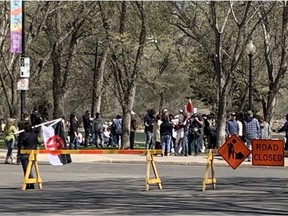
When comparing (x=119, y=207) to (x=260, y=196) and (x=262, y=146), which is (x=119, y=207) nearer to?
(x=260, y=196)

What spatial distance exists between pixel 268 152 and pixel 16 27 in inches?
653

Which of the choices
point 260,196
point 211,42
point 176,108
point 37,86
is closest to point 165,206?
point 260,196

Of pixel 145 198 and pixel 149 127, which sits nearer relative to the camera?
pixel 145 198

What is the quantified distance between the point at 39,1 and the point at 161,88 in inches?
495

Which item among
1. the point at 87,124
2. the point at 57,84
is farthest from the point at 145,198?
the point at 57,84

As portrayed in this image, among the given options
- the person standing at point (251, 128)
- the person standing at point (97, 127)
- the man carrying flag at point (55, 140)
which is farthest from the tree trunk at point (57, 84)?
the man carrying flag at point (55, 140)

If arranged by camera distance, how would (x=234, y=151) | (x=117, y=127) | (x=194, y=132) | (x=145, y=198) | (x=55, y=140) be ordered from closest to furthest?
(x=145, y=198), (x=234, y=151), (x=55, y=140), (x=194, y=132), (x=117, y=127)

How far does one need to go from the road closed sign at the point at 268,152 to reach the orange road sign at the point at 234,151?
0.24 meters

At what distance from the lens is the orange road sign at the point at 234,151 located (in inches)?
754

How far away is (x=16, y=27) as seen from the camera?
32.8m

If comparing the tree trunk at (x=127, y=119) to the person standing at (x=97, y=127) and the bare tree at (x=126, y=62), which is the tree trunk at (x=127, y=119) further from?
the person standing at (x=97, y=127)

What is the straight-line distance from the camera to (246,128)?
2902cm

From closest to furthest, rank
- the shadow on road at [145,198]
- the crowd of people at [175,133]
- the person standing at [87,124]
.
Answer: the shadow on road at [145,198]
the crowd of people at [175,133]
the person standing at [87,124]

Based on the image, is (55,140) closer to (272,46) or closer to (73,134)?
(73,134)
